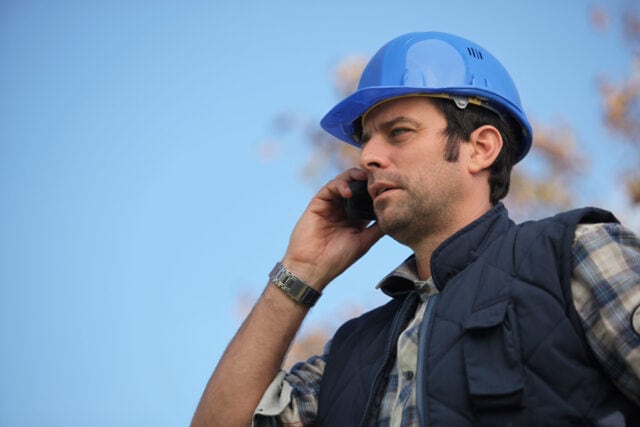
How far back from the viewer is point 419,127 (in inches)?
129

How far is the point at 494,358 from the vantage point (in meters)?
2.64

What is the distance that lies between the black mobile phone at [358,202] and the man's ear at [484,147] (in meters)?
0.50

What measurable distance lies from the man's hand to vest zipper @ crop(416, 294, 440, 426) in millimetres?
690

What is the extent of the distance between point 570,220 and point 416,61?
89cm

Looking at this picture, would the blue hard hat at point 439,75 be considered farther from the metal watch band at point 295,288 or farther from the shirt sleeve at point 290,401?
the shirt sleeve at point 290,401

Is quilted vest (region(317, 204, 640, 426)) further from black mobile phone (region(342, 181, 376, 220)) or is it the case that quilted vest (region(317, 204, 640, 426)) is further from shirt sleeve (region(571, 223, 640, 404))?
black mobile phone (region(342, 181, 376, 220))

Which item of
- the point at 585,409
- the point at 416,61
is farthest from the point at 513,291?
the point at 416,61

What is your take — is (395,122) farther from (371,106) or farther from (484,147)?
(484,147)

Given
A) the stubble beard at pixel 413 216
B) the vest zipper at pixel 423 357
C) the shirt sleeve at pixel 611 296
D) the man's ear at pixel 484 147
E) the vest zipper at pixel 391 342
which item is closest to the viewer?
the shirt sleeve at pixel 611 296

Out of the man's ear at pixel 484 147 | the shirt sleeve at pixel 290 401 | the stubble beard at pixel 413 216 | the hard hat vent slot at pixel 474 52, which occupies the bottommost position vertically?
the shirt sleeve at pixel 290 401

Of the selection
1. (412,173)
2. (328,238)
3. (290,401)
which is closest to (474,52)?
(412,173)

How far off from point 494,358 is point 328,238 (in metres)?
1.20

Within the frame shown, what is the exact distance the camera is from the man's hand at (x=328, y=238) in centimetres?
355

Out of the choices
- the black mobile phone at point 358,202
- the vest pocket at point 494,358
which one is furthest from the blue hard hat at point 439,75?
the vest pocket at point 494,358
